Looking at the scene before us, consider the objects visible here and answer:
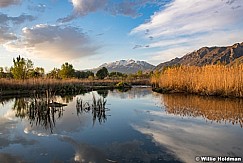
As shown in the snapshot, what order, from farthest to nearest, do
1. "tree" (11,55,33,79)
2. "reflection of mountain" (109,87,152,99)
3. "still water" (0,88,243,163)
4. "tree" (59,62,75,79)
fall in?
"tree" (59,62,75,79) → "tree" (11,55,33,79) → "reflection of mountain" (109,87,152,99) → "still water" (0,88,243,163)

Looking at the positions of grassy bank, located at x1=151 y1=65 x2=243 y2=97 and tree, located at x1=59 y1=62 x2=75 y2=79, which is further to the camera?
tree, located at x1=59 y1=62 x2=75 y2=79

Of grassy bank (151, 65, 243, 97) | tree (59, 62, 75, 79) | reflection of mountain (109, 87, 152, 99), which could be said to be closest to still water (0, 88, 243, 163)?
grassy bank (151, 65, 243, 97)

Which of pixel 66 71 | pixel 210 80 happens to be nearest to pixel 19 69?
pixel 66 71

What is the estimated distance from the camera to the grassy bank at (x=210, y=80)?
12632mm

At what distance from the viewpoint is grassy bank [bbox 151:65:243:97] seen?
12.6 meters

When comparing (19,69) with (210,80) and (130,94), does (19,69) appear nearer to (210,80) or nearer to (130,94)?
(130,94)

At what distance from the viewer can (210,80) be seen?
1408cm

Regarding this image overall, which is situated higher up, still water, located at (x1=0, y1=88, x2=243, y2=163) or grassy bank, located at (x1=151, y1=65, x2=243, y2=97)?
grassy bank, located at (x1=151, y1=65, x2=243, y2=97)

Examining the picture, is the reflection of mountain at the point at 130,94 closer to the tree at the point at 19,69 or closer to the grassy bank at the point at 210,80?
the grassy bank at the point at 210,80

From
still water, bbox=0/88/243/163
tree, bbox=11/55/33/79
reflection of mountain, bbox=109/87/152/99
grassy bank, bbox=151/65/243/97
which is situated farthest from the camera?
tree, bbox=11/55/33/79

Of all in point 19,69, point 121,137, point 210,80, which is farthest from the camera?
point 19,69

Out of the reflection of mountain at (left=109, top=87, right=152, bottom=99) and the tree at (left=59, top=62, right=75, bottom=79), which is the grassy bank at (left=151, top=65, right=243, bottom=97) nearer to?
the reflection of mountain at (left=109, top=87, right=152, bottom=99)

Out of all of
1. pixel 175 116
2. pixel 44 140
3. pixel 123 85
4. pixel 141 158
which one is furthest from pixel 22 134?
pixel 123 85

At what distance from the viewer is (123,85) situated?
3058cm
